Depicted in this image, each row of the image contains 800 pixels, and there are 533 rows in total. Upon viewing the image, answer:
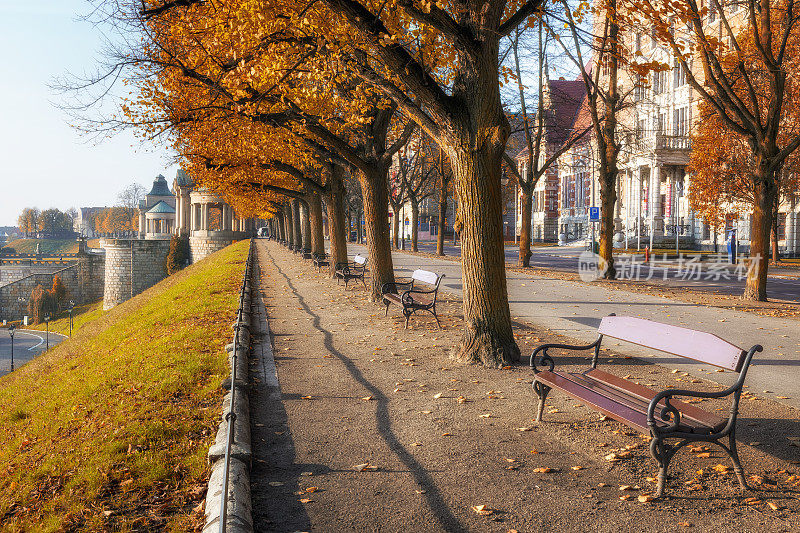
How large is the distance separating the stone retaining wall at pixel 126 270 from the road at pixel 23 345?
24.1 ft

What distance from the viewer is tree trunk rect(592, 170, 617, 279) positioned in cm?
2266

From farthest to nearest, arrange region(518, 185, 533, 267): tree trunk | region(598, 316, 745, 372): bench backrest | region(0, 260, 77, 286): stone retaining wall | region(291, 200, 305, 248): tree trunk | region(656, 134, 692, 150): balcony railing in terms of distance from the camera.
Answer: region(0, 260, 77, 286): stone retaining wall < region(656, 134, 692, 150): balcony railing < region(291, 200, 305, 248): tree trunk < region(518, 185, 533, 267): tree trunk < region(598, 316, 745, 372): bench backrest

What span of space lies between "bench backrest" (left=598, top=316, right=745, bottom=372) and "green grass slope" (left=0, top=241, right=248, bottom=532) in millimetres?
3886

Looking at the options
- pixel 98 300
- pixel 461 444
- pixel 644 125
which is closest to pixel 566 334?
pixel 461 444

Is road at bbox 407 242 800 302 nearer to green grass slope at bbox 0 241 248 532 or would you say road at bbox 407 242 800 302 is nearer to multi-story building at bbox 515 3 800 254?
multi-story building at bbox 515 3 800 254

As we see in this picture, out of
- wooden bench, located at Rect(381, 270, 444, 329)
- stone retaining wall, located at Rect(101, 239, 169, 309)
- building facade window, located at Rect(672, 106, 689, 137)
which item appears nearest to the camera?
wooden bench, located at Rect(381, 270, 444, 329)

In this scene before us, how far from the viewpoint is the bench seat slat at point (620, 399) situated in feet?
15.9

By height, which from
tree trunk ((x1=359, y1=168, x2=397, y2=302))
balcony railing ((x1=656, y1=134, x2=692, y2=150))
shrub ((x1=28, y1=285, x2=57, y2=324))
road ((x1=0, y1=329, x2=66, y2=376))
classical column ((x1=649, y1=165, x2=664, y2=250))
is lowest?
road ((x1=0, y1=329, x2=66, y2=376))

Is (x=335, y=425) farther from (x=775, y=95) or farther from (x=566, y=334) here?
(x=775, y=95)

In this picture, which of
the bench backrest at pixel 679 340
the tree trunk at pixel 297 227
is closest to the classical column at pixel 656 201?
the tree trunk at pixel 297 227

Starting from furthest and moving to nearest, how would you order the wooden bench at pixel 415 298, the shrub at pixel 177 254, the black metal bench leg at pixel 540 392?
the shrub at pixel 177 254, the wooden bench at pixel 415 298, the black metal bench leg at pixel 540 392

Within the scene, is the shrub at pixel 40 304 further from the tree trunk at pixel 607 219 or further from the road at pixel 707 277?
the tree trunk at pixel 607 219

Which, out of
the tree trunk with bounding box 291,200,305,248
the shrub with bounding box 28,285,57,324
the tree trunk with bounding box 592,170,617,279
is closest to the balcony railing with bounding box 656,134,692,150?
the tree trunk with bounding box 291,200,305,248

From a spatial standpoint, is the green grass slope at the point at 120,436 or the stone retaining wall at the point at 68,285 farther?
the stone retaining wall at the point at 68,285
